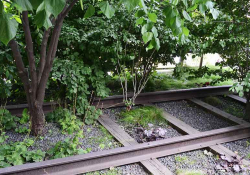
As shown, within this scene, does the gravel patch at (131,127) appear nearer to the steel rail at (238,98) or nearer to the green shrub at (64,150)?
the green shrub at (64,150)

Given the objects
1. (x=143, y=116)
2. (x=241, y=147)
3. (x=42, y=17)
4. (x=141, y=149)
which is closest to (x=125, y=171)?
(x=141, y=149)

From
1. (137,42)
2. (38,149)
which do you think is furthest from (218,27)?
(38,149)

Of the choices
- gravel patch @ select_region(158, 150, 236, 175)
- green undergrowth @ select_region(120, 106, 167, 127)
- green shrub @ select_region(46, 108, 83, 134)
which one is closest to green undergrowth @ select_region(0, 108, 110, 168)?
green shrub @ select_region(46, 108, 83, 134)

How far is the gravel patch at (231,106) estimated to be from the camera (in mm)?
5779

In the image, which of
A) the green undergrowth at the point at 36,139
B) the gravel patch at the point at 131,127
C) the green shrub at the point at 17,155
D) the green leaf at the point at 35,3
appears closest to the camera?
the green leaf at the point at 35,3

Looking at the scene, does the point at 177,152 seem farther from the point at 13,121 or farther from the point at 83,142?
the point at 13,121

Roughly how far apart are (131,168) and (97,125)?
139 centimetres

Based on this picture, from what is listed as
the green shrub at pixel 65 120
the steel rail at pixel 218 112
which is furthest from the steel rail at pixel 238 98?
the green shrub at pixel 65 120

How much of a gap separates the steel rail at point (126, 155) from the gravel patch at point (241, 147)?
8 centimetres

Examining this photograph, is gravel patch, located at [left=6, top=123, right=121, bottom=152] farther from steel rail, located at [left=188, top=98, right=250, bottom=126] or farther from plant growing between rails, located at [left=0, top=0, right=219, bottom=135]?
steel rail, located at [left=188, top=98, right=250, bottom=126]

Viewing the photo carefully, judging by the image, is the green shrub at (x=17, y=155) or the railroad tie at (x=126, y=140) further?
the railroad tie at (x=126, y=140)

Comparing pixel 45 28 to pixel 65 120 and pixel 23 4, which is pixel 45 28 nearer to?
pixel 23 4

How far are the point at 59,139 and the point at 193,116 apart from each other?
8.73ft

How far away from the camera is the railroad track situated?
3.34 m
